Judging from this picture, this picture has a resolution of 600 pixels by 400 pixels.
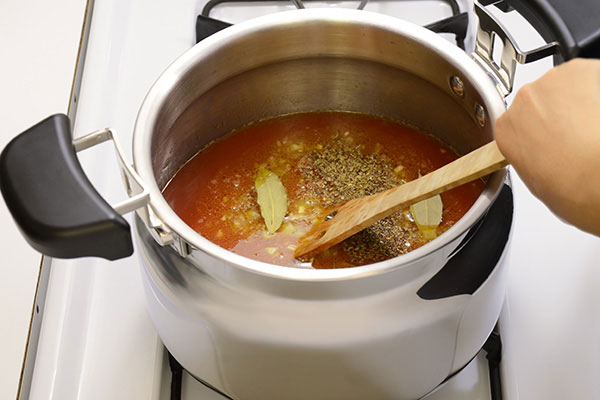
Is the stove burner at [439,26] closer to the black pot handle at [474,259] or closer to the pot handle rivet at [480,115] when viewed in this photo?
the pot handle rivet at [480,115]

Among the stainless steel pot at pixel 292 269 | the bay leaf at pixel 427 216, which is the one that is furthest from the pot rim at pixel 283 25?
the bay leaf at pixel 427 216

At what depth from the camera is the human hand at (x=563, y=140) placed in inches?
19.5

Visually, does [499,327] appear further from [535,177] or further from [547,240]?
[535,177]

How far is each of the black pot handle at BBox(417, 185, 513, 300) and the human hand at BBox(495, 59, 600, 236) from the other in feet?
0.28

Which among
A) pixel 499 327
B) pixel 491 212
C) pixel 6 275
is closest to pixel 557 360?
pixel 499 327

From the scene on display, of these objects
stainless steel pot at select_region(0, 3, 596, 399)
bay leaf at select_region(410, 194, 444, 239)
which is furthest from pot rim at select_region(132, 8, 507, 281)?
bay leaf at select_region(410, 194, 444, 239)

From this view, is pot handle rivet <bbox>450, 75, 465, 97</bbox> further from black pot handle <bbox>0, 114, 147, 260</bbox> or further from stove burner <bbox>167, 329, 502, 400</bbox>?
black pot handle <bbox>0, 114, 147, 260</bbox>

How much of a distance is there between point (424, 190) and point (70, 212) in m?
0.28

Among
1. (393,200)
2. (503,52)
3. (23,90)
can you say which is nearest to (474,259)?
(393,200)

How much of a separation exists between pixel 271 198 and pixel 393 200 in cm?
17

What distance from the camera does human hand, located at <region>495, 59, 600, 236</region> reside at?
0.49m

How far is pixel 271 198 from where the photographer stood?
788mm

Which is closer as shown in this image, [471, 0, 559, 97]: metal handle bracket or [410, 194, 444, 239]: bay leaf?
[471, 0, 559, 97]: metal handle bracket

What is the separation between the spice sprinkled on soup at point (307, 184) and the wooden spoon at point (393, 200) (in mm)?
21
